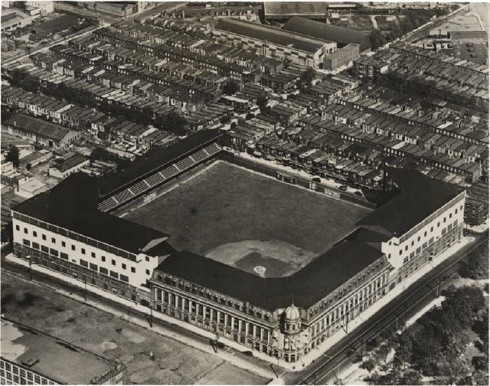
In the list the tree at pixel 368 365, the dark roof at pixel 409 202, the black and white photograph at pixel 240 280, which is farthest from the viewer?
the dark roof at pixel 409 202

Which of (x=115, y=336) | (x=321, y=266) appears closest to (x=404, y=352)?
(x=321, y=266)

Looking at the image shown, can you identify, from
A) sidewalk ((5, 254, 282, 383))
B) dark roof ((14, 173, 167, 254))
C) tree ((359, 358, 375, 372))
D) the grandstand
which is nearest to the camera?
tree ((359, 358, 375, 372))

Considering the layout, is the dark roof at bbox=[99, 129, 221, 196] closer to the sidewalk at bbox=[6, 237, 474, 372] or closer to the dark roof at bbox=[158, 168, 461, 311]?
the sidewalk at bbox=[6, 237, 474, 372]

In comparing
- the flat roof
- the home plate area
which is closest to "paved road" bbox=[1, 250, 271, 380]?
the home plate area

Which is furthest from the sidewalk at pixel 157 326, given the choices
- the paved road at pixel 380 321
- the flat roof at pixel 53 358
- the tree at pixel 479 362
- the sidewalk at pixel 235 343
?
the tree at pixel 479 362

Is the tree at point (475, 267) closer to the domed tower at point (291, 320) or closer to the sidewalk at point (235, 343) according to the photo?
the sidewalk at point (235, 343)

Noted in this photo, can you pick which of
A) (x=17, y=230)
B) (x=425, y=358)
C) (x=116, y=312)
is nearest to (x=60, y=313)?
A: (x=116, y=312)
